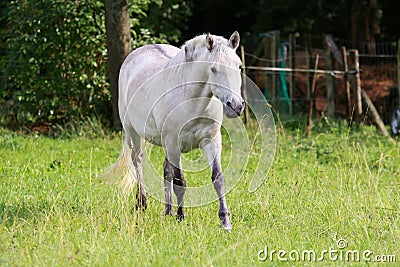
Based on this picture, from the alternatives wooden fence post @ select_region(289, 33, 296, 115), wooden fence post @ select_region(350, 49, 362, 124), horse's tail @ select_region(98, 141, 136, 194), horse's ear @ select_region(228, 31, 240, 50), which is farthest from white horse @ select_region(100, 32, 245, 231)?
wooden fence post @ select_region(289, 33, 296, 115)

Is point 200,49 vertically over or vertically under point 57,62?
over

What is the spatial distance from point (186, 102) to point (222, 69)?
0.58 m

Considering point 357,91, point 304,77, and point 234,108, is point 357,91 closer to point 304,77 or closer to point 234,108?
point 304,77

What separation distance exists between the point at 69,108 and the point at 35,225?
6.21 m

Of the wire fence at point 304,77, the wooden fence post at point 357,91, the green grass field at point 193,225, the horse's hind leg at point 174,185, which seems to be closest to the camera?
the green grass field at point 193,225

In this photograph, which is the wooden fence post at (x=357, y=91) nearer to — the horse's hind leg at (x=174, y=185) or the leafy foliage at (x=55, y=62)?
the leafy foliage at (x=55, y=62)

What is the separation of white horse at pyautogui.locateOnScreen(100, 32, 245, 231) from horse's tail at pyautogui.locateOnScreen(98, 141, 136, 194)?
311mm

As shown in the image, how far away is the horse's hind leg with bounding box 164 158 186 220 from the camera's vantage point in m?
5.64

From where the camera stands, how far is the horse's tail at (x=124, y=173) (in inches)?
263

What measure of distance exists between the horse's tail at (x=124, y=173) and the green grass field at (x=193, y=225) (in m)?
0.15

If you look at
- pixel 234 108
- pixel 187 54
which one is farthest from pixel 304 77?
pixel 234 108

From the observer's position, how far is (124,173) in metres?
6.75

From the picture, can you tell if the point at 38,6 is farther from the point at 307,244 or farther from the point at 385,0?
the point at 385,0

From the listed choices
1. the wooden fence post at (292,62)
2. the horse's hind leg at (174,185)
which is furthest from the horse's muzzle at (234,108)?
the wooden fence post at (292,62)
